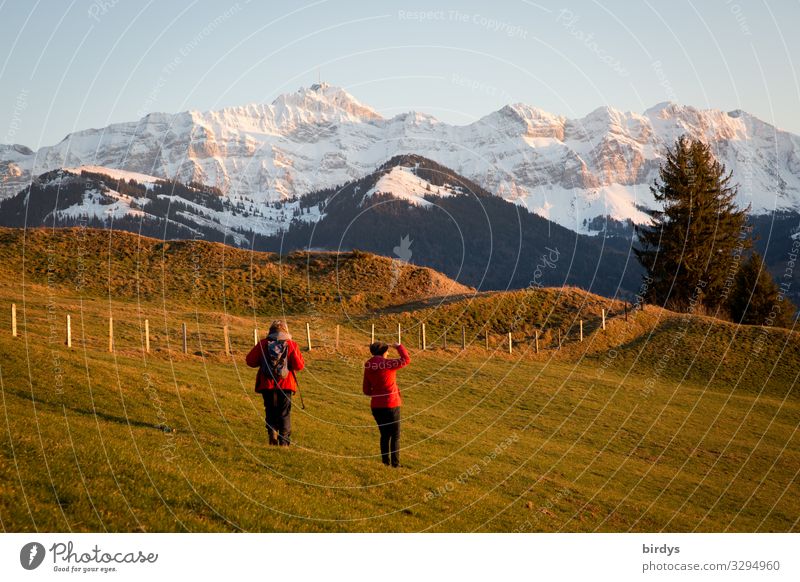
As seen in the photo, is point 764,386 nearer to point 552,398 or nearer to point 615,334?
point 615,334

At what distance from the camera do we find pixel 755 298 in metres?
92.7

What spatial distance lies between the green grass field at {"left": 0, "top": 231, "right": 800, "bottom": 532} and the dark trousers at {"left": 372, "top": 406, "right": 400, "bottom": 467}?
403 mm

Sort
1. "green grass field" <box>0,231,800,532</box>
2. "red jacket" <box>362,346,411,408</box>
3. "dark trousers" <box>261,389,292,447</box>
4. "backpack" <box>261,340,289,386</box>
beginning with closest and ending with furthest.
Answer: "green grass field" <box>0,231,800,532</box> → "red jacket" <box>362,346,411,408</box> → "backpack" <box>261,340,289,386</box> → "dark trousers" <box>261,389,292,447</box>

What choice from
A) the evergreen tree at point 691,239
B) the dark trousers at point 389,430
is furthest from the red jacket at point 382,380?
the evergreen tree at point 691,239

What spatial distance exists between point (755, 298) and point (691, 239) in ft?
61.0

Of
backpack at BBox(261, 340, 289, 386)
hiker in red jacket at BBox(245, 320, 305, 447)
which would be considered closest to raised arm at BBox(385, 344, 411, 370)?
hiker in red jacket at BBox(245, 320, 305, 447)

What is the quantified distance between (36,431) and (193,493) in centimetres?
452

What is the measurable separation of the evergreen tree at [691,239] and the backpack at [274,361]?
7043 centimetres

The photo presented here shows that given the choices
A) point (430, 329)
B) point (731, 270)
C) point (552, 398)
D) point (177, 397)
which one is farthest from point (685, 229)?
point (177, 397)

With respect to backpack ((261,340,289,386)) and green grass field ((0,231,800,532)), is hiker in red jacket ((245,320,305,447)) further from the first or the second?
green grass field ((0,231,800,532))

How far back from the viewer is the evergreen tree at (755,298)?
9144cm

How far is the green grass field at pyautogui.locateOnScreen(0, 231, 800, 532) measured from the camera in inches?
520

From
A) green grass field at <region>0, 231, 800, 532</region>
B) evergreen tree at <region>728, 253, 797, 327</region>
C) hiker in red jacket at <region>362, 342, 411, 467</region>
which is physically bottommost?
green grass field at <region>0, 231, 800, 532</region>

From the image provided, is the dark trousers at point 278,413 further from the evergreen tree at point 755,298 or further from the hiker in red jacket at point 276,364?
the evergreen tree at point 755,298
